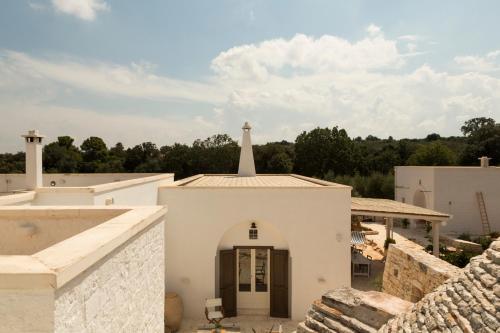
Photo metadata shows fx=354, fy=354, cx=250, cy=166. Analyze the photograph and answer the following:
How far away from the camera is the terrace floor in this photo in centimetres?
949

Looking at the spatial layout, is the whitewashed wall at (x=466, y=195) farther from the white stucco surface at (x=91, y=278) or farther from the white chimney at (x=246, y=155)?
the white stucco surface at (x=91, y=278)

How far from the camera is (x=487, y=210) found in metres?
20.2

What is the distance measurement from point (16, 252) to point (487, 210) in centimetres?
2283

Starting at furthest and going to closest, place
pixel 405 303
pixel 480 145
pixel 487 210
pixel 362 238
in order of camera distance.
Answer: pixel 480 145 < pixel 487 210 < pixel 362 238 < pixel 405 303

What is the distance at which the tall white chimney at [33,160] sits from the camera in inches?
359

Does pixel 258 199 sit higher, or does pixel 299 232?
pixel 258 199

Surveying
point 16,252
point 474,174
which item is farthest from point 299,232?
point 474,174

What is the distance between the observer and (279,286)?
1034 centimetres

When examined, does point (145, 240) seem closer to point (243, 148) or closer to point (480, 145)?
point (243, 148)

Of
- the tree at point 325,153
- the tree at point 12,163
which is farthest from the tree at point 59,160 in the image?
the tree at point 325,153

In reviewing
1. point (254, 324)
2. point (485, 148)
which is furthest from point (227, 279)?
point (485, 148)

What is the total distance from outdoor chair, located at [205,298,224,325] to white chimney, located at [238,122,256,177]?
7548 mm

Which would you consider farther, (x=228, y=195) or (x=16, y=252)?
(x=228, y=195)

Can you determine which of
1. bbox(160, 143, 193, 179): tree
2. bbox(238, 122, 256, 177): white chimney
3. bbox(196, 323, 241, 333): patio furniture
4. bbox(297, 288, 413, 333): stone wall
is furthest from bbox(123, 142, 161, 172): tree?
bbox(297, 288, 413, 333): stone wall
